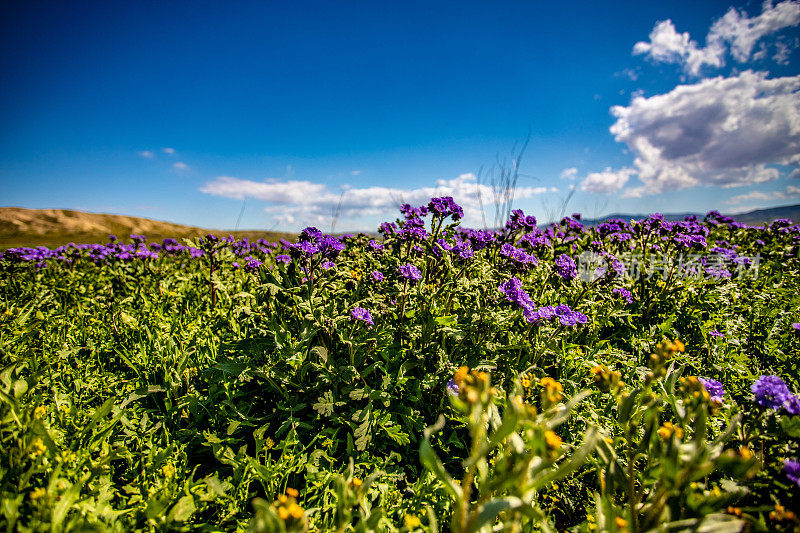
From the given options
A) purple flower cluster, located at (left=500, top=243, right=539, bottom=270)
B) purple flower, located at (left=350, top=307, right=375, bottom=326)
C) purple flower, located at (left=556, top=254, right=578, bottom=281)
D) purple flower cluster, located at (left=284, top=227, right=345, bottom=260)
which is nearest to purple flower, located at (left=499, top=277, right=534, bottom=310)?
purple flower cluster, located at (left=500, top=243, right=539, bottom=270)

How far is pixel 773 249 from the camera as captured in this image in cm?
676

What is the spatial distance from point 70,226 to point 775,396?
95734mm

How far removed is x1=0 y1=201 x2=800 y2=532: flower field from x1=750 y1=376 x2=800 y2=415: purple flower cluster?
0.03 ft

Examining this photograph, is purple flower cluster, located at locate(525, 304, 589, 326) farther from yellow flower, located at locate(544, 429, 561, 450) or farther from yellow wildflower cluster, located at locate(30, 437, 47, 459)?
yellow wildflower cluster, located at locate(30, 437, 47, 459)

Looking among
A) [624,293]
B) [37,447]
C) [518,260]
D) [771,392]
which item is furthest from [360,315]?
[624,293]

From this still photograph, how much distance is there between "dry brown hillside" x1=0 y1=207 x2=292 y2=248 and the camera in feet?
188

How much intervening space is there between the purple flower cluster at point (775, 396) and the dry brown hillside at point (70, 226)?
177ft

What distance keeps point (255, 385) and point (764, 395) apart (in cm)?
353

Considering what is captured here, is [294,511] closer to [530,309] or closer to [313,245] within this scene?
[313,245]

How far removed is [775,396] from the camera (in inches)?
67.3

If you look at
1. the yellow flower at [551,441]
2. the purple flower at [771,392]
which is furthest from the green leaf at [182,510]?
the purple flower at [771,392]

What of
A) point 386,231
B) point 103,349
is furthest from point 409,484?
point 103,349

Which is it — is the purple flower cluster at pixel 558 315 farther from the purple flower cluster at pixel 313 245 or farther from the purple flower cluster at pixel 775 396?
the purple flower cluster at pixel 313 245

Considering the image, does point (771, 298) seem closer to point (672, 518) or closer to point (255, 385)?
point (672, 518)
